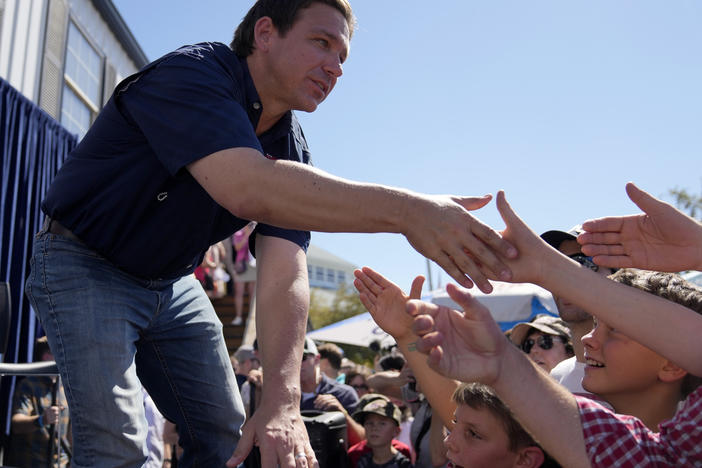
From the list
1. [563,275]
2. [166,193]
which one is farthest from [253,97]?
[563,275]

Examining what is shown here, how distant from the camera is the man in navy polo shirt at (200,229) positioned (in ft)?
5.71

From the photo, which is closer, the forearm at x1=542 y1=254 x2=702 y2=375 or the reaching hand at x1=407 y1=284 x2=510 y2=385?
the reaching hand at x1=407 y1=284 x2=510 y2=385

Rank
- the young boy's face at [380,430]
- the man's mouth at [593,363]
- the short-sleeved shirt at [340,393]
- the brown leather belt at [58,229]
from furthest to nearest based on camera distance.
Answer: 1. the short-sleeved shirt at [340,393]
2. the young boy's face at [380,430]
3. the man's mouth at [593,363]
4. the brown leather belt at [58,229]

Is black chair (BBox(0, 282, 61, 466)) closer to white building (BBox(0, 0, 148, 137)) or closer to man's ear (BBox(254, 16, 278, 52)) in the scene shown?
man's ear (BBox(254, 16, 278, 52))

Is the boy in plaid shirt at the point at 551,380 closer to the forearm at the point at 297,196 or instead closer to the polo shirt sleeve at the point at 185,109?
the forearm at the point at 297,196

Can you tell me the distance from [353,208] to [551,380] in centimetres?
66

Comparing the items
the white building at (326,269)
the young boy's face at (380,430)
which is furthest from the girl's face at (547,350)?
the white building at (326,269)

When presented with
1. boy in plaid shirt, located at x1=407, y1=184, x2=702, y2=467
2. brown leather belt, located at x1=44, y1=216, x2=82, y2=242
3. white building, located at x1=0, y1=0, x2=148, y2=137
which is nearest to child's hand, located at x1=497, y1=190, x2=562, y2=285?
boy in plaid shirt, located at x1=407, y1=184, x2=702, y2=467

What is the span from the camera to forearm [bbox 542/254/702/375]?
1.73 m

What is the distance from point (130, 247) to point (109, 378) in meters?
0.42

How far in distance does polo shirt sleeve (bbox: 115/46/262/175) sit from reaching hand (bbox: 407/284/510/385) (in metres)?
0.74

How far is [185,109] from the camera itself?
1.87m

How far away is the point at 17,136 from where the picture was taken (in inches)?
275

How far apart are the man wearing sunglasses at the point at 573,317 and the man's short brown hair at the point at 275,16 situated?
1604 millimetres
